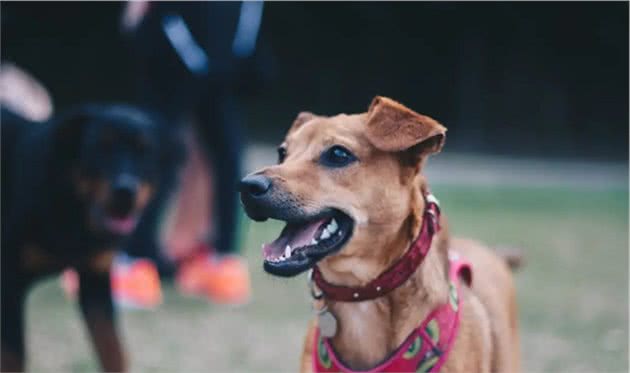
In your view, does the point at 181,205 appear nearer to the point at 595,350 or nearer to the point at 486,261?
the point at 595,350

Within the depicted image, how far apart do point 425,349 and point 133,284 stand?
2623mm

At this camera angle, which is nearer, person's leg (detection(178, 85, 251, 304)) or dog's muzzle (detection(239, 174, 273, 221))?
dog's muzzle (detection(239, 174, 273, 221))

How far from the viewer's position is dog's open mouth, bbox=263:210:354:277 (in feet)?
7.81

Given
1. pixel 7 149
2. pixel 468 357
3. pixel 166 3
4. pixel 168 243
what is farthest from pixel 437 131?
pixel 168 243

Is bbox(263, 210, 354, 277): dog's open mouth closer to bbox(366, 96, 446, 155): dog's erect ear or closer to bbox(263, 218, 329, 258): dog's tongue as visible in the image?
bbox(263, 218, 329, 258): dog's tongue

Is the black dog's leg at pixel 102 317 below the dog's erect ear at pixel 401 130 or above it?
below

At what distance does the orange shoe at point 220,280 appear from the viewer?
4958 millimetres

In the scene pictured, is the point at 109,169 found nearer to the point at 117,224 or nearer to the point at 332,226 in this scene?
the point at 117,224

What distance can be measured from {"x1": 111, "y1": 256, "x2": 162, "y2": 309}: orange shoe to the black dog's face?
1132 millimetres

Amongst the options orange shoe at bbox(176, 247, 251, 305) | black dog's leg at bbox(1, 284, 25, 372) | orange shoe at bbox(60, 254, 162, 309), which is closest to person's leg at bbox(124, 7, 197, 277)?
orange shoe at bbox(60, 254, 162, 309)

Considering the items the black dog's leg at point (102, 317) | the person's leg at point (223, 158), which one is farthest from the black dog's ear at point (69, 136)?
the person's leg at point (223, 158)

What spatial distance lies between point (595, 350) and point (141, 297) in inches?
81.6

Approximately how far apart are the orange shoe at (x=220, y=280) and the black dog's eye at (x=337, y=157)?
2.42 metres

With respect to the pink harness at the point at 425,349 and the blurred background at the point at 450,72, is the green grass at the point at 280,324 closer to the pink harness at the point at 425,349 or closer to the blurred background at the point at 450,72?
the pink harness at the point at 425,349
